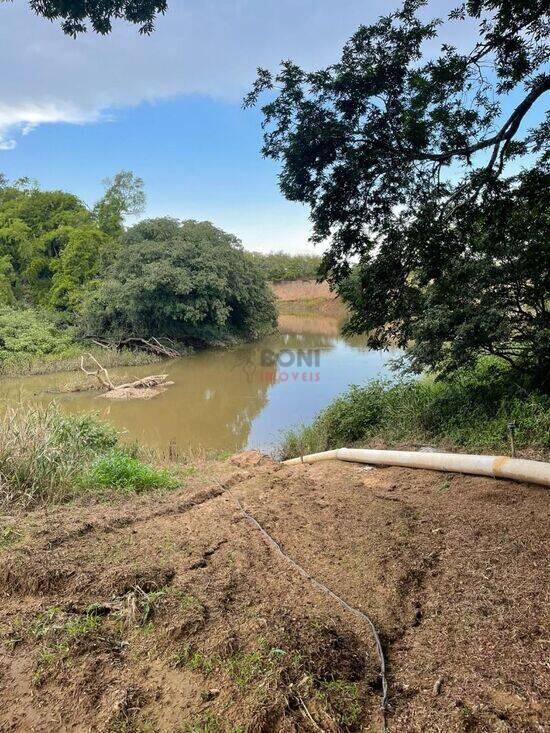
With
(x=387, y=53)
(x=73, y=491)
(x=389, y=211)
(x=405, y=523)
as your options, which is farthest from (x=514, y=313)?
(x=73, y=491)

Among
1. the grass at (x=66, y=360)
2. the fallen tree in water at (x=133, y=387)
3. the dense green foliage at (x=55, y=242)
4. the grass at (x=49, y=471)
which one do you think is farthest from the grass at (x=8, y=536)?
the dense green foliage at (x=55, y=242)

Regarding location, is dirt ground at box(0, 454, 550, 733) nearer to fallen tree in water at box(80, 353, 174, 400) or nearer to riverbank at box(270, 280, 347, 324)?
fallen tree in water at box(80, 353, 174, 400)

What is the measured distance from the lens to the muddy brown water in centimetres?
1077

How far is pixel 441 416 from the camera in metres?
6.40

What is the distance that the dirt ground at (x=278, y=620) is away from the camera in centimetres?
167

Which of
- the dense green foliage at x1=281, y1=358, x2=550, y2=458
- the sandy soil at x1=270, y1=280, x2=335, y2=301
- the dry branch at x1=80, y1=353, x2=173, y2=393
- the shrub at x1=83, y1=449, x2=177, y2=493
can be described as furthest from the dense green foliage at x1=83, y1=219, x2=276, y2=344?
the sandy soil at x1=270, y1=280, x2=335, y2=301

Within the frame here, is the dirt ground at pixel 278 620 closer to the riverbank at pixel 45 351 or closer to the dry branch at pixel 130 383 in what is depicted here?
the dry branch at pixel 130 383

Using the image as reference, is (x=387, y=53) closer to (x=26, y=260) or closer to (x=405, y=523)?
(x=405, y=523)

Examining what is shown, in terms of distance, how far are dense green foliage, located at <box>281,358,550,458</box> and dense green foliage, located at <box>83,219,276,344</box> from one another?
496 inches

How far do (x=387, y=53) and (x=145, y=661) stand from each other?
4825 millimetres

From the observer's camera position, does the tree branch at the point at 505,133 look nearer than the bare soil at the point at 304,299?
Yes

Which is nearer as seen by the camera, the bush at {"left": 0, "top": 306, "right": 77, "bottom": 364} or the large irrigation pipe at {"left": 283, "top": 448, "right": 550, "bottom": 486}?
the large irrigation pipe at {"left": 283, "top": 448, "right": 550, "bottom": 486}

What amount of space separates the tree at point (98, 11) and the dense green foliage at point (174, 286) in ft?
52.6

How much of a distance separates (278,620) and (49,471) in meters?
2.99
